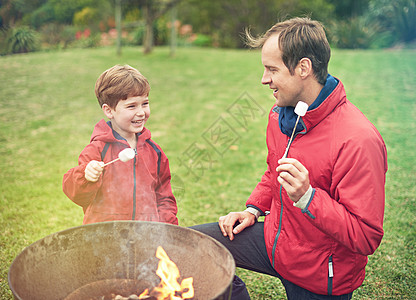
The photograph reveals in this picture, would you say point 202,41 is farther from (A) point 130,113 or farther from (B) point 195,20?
(A) point 130,113

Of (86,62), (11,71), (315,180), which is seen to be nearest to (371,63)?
(86,62)

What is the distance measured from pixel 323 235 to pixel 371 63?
1051cm

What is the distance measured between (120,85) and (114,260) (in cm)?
92

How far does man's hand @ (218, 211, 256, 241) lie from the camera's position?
7.77ft

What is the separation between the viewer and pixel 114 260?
1984mm

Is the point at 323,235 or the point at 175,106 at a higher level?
the point at 323,235

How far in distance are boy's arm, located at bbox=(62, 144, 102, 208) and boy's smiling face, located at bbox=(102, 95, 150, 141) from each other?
8.0 inches

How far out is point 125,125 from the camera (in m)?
2.32

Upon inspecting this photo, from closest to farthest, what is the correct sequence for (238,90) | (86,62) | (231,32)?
(238,90) < (86,62) < (231,32)

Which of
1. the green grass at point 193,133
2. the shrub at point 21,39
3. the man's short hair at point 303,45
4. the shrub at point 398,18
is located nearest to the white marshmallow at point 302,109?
the man's short hair at point 303,45

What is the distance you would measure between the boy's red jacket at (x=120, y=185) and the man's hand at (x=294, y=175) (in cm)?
92

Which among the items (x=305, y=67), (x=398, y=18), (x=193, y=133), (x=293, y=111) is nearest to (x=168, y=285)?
(x=293, y=111)

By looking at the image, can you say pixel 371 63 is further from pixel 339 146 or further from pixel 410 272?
pixel 339 146

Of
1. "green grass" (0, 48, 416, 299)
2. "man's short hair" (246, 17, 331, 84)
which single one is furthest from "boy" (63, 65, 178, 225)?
"green grass" (0, 48, 416, 299)
